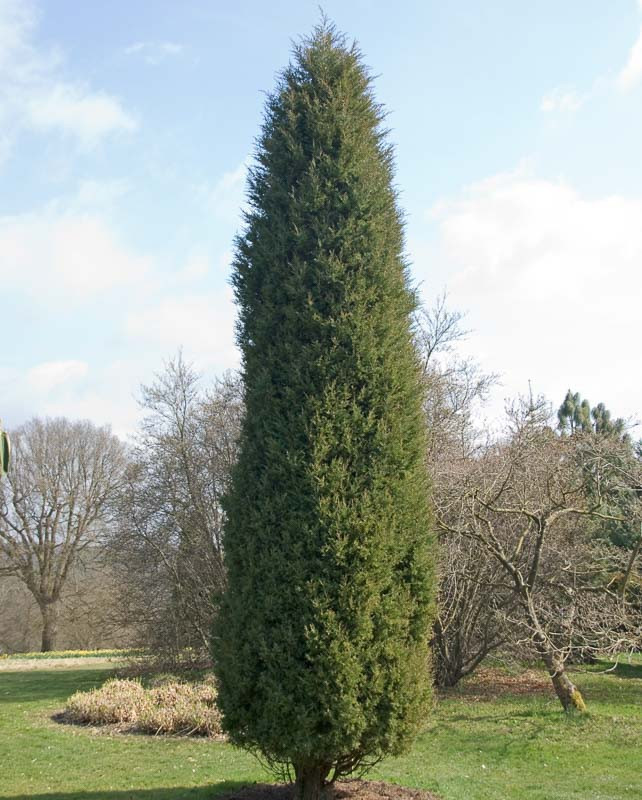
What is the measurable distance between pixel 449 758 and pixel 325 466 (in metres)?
5.26

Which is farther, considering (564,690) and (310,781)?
(564,690)

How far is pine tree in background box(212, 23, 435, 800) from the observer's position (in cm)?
480

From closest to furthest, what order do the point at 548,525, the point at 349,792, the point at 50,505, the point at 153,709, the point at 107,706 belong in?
the point at 349,792 < the point at 548,525 < the point at 153,709 < the point at 107,706 < the point at 50,505

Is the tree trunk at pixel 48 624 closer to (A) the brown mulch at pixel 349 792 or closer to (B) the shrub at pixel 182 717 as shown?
(B) the shrub at pixel 182 717

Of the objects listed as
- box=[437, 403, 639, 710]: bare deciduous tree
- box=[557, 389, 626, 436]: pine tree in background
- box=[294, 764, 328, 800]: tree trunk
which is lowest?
box=[294, 764, 328, 800]: tree trunk

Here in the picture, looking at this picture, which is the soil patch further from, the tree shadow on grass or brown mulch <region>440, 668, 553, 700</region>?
brown mulch <region>440, 668, 553, 700</region>

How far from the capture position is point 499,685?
42.6 feet

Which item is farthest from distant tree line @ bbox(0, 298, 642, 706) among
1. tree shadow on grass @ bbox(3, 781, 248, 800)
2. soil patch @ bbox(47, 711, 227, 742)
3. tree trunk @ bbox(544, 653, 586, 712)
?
soil patch @ bbox(47, 711, 227, 742)

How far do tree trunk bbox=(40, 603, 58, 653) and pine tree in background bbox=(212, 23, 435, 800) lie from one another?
2684cm

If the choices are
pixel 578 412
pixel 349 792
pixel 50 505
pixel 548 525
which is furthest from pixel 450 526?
pixel 50 505

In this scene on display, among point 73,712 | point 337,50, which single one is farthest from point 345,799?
point 73,712

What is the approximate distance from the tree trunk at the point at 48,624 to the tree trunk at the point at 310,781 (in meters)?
27.0

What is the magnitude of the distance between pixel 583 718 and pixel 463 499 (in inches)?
139

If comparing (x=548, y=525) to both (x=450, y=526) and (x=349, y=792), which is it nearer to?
(x=450, y=526)
